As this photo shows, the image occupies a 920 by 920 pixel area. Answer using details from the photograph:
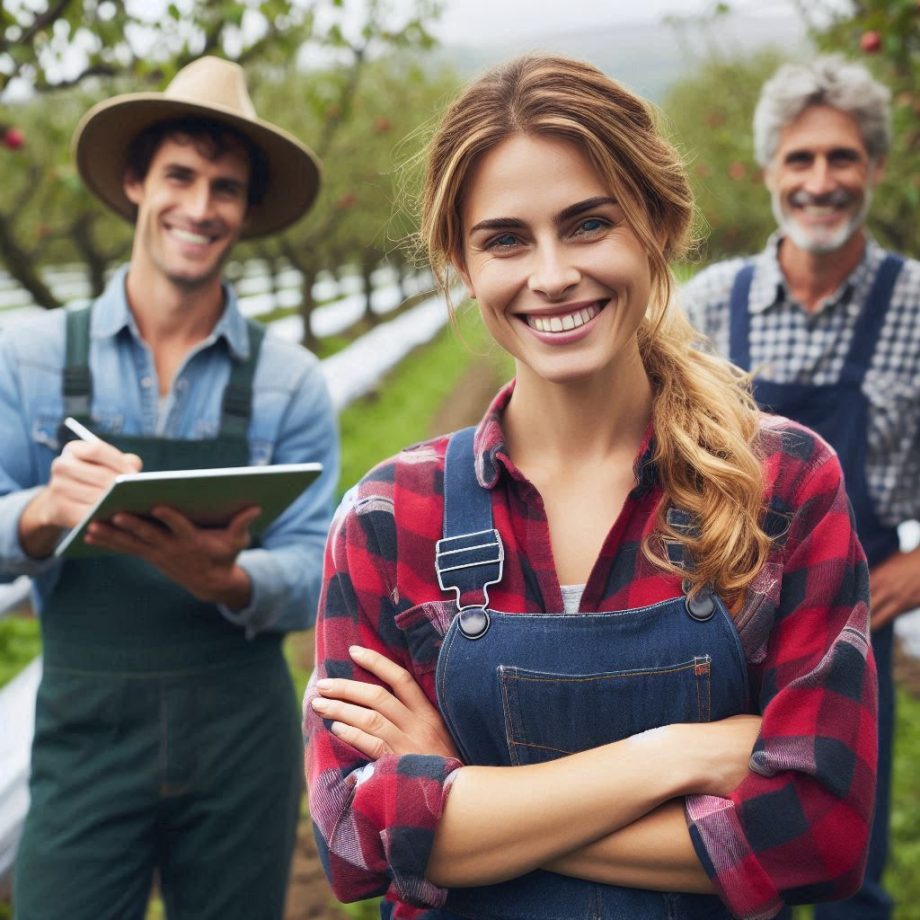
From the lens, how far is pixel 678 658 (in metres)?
1.65

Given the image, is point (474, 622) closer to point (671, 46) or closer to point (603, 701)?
point (603, 701)

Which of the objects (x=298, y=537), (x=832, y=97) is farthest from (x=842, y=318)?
(x=298, y=537)

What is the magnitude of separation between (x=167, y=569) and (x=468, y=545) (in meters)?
1.01

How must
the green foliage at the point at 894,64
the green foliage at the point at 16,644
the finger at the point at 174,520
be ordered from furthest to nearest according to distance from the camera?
1. the green foliage at the point at 16,644
2. the green foliage at the point at 894,64
3. the finger at the point at 174,520

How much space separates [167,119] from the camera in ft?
10.00

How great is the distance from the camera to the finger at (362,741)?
1684 millimetres

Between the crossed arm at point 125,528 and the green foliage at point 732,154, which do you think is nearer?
the crossed arm at point 125,528

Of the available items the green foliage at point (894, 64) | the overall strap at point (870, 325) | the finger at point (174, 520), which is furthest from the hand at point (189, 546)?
the green foliage at point (894, 64)

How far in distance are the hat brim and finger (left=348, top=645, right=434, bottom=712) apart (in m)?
1.62

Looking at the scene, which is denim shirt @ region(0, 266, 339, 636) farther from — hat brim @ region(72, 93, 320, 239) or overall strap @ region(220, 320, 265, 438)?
hat brim @ region(72, 93, 320, 239)

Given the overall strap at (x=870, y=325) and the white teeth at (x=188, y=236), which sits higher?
the white teeth at (x=188, y=236)

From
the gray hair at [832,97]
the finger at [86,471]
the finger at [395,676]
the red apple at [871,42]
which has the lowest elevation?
the finger at [395,676]

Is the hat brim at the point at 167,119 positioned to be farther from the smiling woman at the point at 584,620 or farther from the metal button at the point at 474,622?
the metal button at the point at 474,622

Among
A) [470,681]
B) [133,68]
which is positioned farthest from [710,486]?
[133,68]
